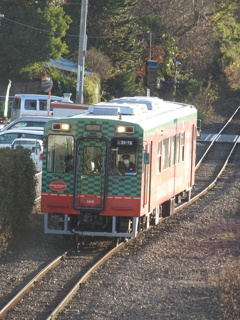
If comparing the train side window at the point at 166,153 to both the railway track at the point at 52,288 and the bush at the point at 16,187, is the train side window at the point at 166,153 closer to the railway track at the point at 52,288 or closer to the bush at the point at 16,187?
the railway track at the point at 52,288

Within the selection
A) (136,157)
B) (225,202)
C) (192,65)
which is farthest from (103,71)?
(136,157)

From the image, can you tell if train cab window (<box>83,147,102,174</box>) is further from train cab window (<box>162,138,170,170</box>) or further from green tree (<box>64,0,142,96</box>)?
green tree (<box>64,0,142,96</box>)

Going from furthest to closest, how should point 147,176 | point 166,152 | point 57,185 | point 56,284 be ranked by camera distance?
point 166,152, point 147,176, point 57,185, point 56,284

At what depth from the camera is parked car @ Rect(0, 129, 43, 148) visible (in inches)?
1071

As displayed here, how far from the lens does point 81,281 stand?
12.8m

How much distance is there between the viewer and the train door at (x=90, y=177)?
1527 cm

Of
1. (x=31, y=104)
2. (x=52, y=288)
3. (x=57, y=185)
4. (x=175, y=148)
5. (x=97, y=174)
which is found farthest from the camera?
(x=31, y=104)

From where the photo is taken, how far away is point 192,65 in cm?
6306

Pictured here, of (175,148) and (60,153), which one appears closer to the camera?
(60,153)

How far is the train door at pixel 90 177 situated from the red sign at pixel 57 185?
0.27 m

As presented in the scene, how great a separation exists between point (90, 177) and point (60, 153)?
77 centimetres

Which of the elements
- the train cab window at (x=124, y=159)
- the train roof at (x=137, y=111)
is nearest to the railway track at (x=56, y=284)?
the train cab window at (x=124, y=159)

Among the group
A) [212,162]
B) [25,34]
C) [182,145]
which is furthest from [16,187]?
[25,34]

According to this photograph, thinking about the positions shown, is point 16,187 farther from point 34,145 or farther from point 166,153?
point 34,145
